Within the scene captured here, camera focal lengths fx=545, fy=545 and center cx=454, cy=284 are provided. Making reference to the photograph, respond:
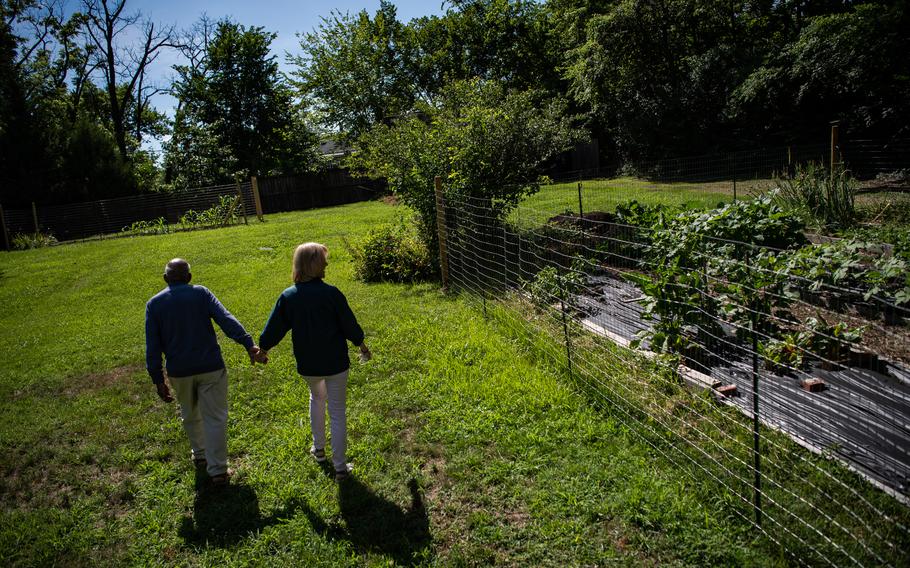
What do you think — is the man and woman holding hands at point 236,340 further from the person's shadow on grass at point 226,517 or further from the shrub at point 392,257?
the shrub at point 392,257

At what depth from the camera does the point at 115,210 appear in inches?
822

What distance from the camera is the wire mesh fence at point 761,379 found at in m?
2.77

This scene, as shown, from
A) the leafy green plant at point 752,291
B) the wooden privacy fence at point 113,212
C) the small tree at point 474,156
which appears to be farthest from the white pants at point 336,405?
the wooden privacy fence at point 113,212

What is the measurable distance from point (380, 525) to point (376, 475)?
52cm

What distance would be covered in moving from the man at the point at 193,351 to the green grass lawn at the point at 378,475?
382 millimetres

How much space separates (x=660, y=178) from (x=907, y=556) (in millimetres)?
18213

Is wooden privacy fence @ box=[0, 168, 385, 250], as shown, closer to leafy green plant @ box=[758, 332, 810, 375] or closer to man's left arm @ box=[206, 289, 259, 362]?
man's left arm @ box=[206, 289, 259, 362]

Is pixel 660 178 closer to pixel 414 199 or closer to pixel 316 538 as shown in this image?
pixel 414 199

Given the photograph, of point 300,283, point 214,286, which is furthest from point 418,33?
point 300,283

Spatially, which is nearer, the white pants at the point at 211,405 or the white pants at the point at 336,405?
the white pants at the point at 336,405

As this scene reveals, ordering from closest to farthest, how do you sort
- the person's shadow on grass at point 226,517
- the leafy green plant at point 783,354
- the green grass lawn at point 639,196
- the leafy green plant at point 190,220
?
the person's shadow on grass at point 226,517
the leafy green plant at point 783,354
the green grass lawn at point 639,196
the leafy green plant at point 190,220

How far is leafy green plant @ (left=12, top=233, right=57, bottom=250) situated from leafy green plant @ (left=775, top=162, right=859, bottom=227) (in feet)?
70.7

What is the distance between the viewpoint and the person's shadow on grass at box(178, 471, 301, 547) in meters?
3.31

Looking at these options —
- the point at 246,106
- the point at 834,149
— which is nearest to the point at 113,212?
the point at 246,106
